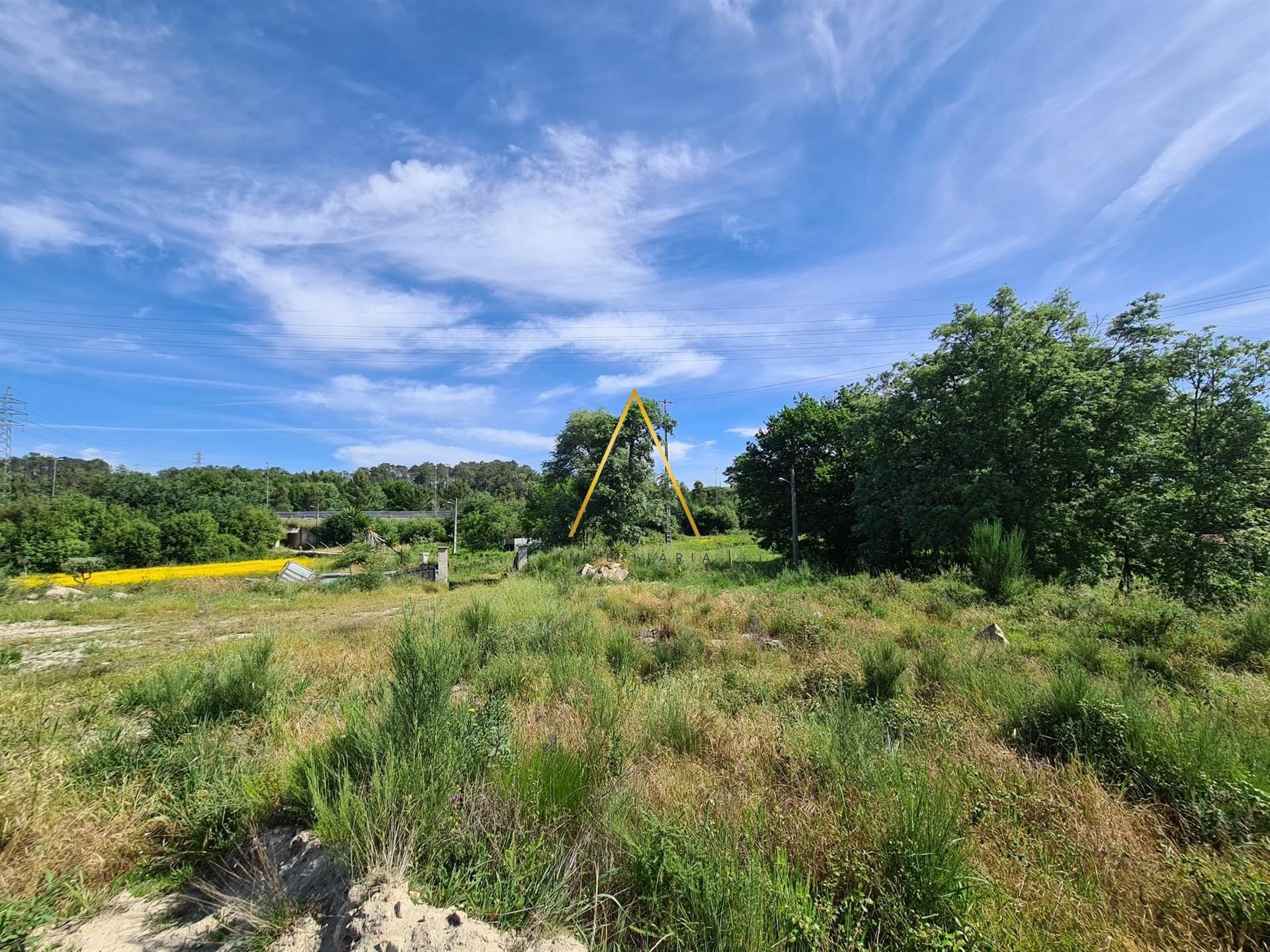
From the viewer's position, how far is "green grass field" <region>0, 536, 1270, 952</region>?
2109 mm

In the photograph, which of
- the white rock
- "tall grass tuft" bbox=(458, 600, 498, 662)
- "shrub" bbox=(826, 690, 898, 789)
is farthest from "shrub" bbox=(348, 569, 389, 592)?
"shrub" bbox=(826, 690, 898, 789)

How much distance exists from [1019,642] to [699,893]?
764 centimetres

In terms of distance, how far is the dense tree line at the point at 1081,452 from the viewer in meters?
13.7

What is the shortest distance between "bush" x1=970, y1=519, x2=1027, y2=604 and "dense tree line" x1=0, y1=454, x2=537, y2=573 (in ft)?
151

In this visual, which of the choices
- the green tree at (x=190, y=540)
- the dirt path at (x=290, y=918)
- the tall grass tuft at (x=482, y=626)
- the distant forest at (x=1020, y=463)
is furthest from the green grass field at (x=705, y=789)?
the green tree at (x=190, y=540)

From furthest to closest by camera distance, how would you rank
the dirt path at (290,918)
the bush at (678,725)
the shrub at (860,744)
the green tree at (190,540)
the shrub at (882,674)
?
the green tree at (190,540)
the shrub at (882,674)
the bush at (678,725)
the shrub at (860,744)
the dirt path at (290,918)

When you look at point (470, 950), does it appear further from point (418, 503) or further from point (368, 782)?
point (418, 503)

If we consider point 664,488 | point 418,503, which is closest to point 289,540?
point 418,503

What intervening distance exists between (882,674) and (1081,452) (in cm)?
1597

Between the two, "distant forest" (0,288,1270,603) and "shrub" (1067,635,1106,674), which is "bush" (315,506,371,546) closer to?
"distant forest" (0,288,1270,603)

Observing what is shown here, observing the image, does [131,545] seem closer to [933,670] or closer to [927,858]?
[933,670]

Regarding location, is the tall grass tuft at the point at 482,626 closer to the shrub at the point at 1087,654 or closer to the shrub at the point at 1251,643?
the shrub at the point at 1087,654

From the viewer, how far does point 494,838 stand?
2.34m

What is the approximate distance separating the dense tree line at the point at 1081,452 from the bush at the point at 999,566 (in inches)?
143
